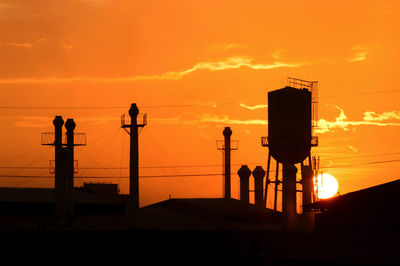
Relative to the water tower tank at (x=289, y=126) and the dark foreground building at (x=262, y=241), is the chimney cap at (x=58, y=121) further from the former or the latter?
the water tower tank at (x=289, y=126)

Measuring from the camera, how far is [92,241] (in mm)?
38188

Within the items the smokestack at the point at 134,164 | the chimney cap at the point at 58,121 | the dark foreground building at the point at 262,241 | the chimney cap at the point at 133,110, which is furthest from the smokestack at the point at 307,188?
the chimney cap at the point at 58,121

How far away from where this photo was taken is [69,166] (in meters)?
56.4

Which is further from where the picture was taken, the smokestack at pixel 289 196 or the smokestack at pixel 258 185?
the smokestack at pixel 258 185

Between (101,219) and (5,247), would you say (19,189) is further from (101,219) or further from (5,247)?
(5,247)

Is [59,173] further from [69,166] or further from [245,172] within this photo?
[245,172]

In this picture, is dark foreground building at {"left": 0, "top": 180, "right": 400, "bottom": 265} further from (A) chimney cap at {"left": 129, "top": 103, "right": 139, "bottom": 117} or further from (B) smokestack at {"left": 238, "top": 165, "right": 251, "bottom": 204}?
(B) smokestack at {"left": 238, "top": 165, "right": 251, "bottom": 204}

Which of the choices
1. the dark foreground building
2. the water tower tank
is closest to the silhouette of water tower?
the water tower tank

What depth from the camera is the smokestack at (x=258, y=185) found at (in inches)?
2813

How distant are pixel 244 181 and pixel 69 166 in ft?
70.4

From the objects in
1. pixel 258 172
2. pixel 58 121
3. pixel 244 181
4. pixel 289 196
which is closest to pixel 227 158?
pixel 244 181

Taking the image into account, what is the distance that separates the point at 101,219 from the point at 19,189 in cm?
1152

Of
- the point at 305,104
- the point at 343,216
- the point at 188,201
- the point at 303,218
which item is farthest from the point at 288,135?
the point at 343,216

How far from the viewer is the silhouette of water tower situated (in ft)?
200
